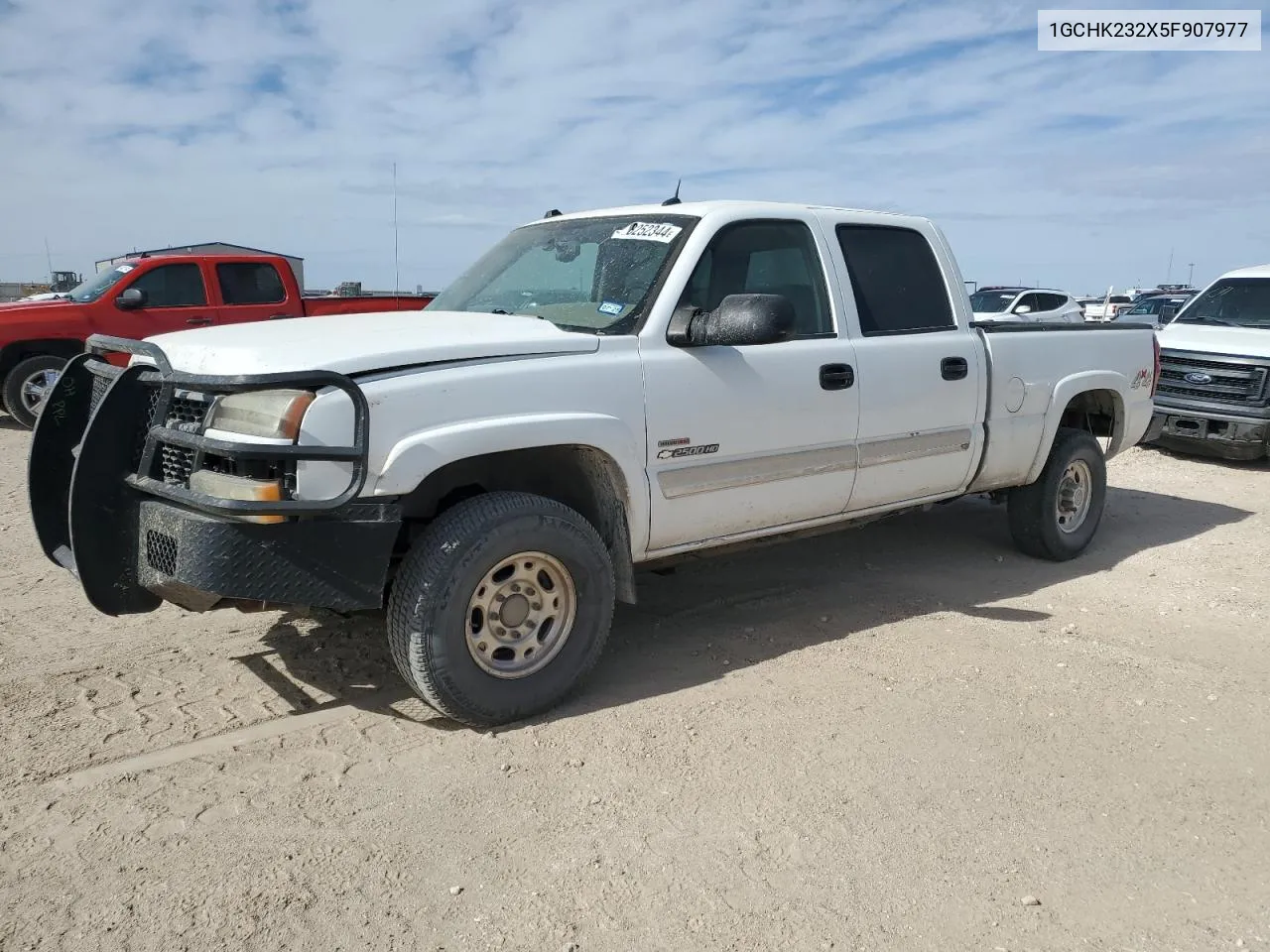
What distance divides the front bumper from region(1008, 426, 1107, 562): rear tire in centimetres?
354

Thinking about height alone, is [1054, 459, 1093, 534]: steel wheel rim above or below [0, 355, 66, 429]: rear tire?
below

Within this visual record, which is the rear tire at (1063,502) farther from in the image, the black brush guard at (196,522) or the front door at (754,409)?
the black brush guard at (196,522)

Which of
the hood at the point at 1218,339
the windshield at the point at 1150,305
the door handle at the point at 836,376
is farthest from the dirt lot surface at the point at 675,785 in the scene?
the windshield at the point at 1150,305

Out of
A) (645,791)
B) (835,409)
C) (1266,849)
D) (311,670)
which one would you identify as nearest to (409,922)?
(645,791)

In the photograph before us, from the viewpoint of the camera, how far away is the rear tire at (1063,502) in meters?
5.87

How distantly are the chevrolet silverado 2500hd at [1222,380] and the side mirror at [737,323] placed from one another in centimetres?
668

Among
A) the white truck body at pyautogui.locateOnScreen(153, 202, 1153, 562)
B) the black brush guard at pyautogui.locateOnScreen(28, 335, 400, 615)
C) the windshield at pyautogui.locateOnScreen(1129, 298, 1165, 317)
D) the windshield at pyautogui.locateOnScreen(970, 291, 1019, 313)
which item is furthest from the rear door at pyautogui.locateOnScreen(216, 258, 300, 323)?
the windshield at pyautogui.locateOnScreen(1129, 298, 1165, 317)

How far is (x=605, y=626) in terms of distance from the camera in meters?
3.82

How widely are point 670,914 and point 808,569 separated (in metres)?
3.37

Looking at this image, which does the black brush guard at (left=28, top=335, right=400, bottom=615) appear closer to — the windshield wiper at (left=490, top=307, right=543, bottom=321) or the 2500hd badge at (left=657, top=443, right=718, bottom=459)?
the 2500hd badge at (left=657, top=443, right=718, bottom=459)

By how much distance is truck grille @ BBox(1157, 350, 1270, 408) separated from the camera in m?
9.41

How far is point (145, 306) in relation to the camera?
10.9 meters

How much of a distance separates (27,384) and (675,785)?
10.3 metres

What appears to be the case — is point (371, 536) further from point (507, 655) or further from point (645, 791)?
point (645, 791)
